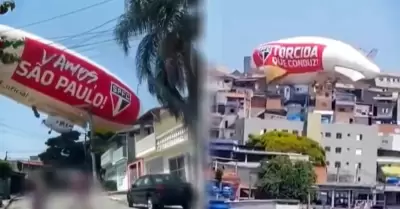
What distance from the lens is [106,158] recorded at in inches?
50.2

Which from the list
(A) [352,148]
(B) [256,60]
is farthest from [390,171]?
(B) [256,60]

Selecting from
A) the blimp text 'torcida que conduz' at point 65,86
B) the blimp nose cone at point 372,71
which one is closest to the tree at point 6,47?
the blimp text 'torcida que conduz' at point 65,86

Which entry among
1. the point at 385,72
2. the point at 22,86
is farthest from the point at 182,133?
the point at 385,72

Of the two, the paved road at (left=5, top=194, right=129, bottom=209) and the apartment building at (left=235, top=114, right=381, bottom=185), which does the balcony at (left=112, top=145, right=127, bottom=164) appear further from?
the apartment building at (left=235, top=114, right=381, bottom=185)

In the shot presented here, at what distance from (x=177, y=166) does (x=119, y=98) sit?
15cm

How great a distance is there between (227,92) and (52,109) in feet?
1.01

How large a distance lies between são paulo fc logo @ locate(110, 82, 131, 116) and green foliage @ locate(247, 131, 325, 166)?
27 centimetres

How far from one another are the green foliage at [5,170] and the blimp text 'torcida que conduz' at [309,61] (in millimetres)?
503

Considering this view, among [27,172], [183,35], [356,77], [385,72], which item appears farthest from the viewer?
[356,77]

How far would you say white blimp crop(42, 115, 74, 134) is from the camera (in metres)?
1.26

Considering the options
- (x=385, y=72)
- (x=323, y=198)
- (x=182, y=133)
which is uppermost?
(x=385, y=72)

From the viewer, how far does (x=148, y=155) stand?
1.25 metres

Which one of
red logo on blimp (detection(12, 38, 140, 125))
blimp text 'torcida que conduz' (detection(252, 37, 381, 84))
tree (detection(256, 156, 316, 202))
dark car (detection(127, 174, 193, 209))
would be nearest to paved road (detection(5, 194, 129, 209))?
dark car (detection(127, 174, 193, 209))

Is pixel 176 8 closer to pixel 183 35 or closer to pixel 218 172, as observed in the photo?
pixel 183 35
